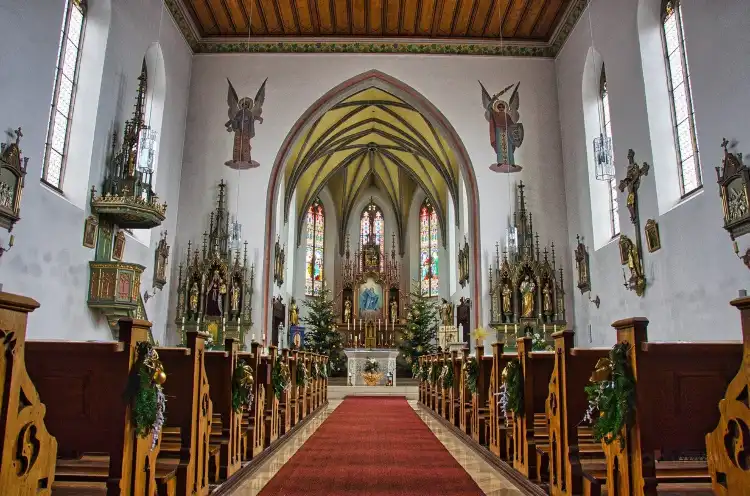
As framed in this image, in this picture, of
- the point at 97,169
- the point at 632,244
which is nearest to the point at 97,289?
the point at 97,169

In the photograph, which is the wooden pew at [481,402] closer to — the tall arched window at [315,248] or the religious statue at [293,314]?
the religious statue at [293,314]

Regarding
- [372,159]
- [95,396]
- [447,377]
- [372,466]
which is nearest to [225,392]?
[372,466]

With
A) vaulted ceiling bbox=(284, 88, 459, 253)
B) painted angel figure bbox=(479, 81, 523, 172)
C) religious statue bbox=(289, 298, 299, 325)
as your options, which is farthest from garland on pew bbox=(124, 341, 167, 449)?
religious statue bbox=(289, 298, 299, 325)

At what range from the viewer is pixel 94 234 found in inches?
402

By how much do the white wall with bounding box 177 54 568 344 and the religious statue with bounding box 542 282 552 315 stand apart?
4.59ft

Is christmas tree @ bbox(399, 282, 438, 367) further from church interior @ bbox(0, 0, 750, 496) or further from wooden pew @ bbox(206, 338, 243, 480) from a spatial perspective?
wooden pew @ bbox(206, 338, 243, 480)

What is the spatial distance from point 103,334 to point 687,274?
1001 cm

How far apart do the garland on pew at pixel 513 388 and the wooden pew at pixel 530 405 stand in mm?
53

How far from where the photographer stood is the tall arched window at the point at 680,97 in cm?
980

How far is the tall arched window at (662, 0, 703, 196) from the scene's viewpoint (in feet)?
32.1

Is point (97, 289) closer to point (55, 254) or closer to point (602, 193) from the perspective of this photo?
point (55, 254)

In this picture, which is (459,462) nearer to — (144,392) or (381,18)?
(144,392)

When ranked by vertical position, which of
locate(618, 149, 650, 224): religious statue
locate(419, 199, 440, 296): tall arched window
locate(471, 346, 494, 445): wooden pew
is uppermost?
locate(419, 199, 440, 296): tall arched window

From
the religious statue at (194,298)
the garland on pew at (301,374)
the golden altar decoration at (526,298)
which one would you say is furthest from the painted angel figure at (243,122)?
the garland on pew at (301,374)
